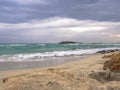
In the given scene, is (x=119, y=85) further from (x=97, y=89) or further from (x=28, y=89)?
(x=28, y=89)

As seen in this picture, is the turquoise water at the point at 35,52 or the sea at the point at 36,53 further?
the turquoise water at the point at 35,52

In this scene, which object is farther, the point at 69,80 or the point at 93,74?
the point at 93,74

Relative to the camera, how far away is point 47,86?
4.55 m

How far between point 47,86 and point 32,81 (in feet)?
0.94

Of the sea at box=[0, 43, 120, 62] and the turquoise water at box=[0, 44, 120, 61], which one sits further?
the turquoise water at box=[0, 44, 120, 61]

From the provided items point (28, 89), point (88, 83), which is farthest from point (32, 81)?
point (88, 83)

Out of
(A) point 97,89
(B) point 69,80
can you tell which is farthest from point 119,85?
(B) point 69,80

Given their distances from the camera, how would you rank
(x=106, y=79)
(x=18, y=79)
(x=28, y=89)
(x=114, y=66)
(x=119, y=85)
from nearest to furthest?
(x=28, y=89)
(x=18, y=79)
(x=119, y=85)
(x=106, y=79)
(x=114, y=66)

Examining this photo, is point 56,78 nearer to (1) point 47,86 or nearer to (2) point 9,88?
(1) point 47,86

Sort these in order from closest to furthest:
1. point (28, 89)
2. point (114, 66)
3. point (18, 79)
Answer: point (28, 89), point (18, 79), point (114, 66)

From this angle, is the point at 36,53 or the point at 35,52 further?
the point at 35,52

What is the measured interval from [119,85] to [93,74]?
1.13 metres

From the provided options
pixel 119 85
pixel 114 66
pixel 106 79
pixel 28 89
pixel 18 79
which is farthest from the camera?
pixel 114 66

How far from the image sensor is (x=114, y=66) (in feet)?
23.6
